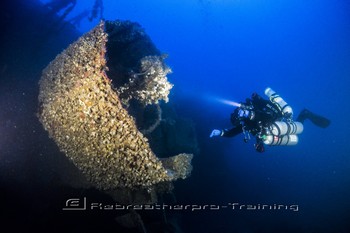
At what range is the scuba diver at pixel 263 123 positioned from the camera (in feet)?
22.8

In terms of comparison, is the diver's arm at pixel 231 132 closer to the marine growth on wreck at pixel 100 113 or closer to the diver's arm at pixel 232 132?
the diver's arm at pixel 232 132

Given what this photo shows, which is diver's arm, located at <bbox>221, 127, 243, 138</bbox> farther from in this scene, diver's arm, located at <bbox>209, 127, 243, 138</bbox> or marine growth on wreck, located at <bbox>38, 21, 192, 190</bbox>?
marine growth on wreck, located at <bbox>38, 21, 192, 190</bbox>

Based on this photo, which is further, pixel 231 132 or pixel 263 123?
pixel 231 132

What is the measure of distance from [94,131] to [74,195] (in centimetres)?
216

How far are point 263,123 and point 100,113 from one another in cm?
527

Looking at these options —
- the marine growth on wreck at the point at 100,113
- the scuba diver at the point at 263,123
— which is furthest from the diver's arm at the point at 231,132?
the marine growth on wreck at the point at 100,113

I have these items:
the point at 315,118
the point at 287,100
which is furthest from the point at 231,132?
the point at 287,100

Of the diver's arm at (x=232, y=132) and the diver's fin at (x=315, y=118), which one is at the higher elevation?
the diver's fin at (x=315, y=118)

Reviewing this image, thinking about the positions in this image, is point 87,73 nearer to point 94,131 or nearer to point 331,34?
point 94,131

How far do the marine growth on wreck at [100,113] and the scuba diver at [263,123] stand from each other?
366 cm

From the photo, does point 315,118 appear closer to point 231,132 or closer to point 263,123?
point 263,123

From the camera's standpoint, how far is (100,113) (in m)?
3.09

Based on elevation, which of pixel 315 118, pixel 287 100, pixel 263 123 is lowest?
pixel 263 123

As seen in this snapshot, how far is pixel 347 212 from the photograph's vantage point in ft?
53.1
